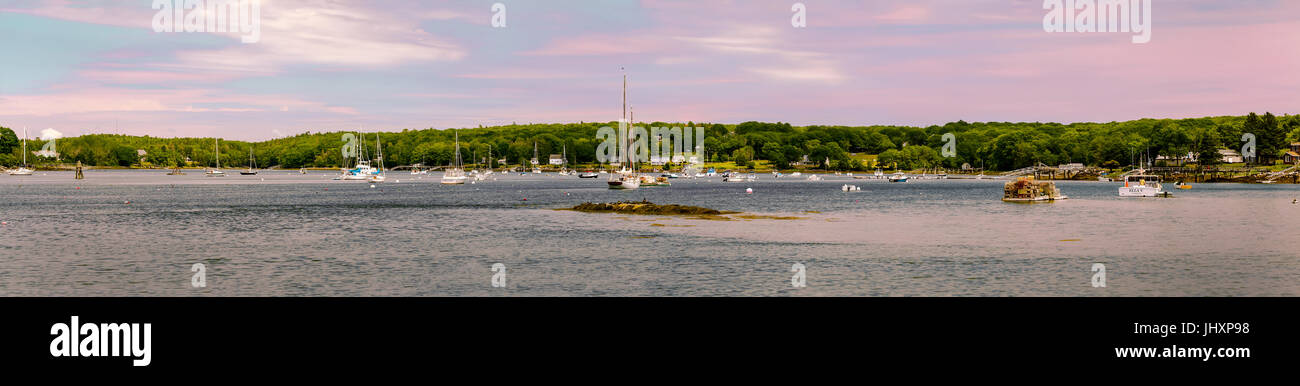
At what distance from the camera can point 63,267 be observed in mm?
41969

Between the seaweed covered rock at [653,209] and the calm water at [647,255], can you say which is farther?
the seaweed covered rock at [653,209]

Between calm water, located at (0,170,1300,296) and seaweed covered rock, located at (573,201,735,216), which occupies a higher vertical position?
seaweed covered rock, located at (573,201,735,216)

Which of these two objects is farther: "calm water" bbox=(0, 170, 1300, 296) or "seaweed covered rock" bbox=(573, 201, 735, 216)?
"seaweed covered rock" bbox=(573, 201, 735, 216)

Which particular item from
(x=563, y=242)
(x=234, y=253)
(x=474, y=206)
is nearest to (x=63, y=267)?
(x=234, y=253)

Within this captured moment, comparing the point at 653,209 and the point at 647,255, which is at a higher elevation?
the point at 653,209

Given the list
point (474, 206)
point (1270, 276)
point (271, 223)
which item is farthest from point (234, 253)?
point (474, 206)

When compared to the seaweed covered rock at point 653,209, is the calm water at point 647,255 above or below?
below

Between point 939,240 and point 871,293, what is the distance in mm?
25627

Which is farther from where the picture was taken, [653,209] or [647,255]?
[653,209]
